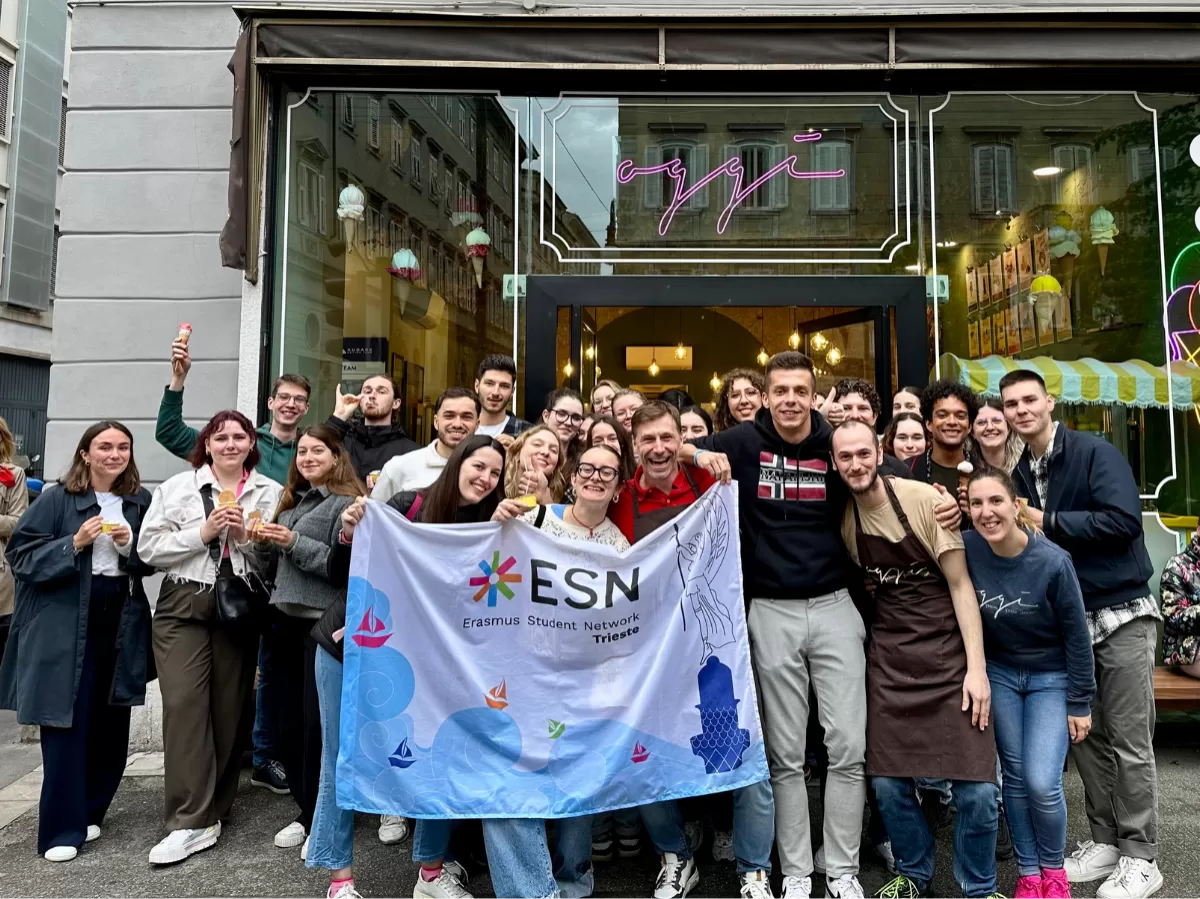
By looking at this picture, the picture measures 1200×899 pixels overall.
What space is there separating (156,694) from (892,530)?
5225mm

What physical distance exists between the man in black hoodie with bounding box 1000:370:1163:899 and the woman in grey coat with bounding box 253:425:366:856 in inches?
132

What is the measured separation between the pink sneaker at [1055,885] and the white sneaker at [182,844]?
13.1 ft

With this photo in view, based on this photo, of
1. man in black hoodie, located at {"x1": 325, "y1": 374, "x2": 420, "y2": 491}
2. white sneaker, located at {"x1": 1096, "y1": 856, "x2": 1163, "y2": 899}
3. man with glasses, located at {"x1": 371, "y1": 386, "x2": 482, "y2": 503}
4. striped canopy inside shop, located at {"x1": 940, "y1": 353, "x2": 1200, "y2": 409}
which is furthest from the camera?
striped canopy inside shop, located at {"x1": 940, "y1": 353, "x2": 1200, "y2": 409}

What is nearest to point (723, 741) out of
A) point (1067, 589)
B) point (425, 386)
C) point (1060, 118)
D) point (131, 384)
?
point (1067, 589)

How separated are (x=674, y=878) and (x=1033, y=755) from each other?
1.65 meters

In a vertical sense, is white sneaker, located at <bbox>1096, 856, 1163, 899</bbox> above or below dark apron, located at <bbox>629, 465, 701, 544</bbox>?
below

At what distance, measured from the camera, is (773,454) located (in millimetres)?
4000

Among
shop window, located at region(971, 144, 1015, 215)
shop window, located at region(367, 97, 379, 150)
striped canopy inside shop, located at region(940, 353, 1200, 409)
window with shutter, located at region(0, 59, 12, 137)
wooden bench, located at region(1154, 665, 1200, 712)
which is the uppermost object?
window with shutter, located at region(0, 59, 12, 137)

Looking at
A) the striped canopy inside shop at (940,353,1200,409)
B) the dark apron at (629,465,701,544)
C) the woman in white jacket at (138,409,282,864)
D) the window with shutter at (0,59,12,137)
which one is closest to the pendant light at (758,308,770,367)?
the striped canopy inside shop at (940,353,1200,409)

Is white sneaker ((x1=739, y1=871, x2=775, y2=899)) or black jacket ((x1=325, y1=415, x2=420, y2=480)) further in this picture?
black jacket ((x1=325, y1=415, x2=420, y2=480))

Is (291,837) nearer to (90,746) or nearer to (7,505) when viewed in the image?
(90,746)

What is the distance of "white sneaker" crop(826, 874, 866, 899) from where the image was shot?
366cm

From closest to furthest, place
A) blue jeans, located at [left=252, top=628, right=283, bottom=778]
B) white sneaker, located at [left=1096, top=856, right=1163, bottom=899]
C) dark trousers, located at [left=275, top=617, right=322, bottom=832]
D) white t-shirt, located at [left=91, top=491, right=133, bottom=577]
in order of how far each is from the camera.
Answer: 1. white sneaker, located at [left=1096, top=856, right=1163, bottom=899]
2. dark trousers, located at [left=275, top=617, right=322, bottom=832]
3. white t-shirt, located at [left=91, top=491, right=133, bottom=577]
4. blue jeans, located at [left=252, top=628, right=283, bottom=778]

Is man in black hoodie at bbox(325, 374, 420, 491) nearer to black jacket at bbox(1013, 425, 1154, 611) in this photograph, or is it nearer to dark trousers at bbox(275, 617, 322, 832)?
dark trousers at bbox(275, 617, 322, 832)
